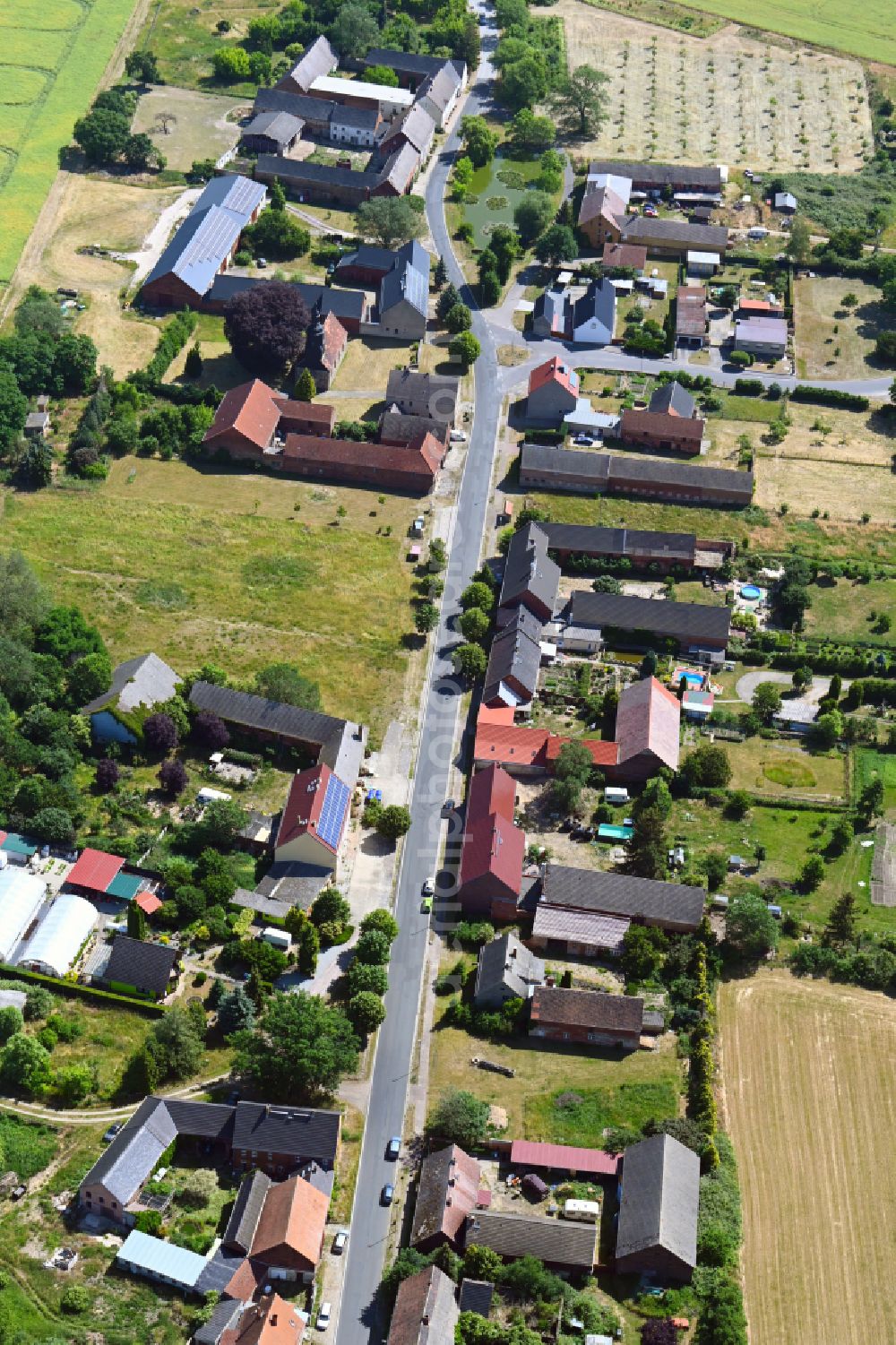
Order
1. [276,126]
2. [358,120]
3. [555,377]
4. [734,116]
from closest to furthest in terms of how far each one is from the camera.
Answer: [555,377], [276,126], [358,120], [734,116]

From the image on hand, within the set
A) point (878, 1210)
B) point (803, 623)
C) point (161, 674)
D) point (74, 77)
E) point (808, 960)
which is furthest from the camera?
point (74, 77)

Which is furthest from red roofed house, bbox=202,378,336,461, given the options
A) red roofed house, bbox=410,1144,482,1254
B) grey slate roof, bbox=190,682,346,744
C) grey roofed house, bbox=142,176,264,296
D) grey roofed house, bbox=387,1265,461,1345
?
grey roofed house, bbox=387,1265,461,1345

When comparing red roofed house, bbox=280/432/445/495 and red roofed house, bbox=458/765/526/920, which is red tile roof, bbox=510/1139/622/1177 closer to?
red roofed house, bbox=458/765/526/920

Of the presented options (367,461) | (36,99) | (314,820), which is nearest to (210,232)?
(367,461)

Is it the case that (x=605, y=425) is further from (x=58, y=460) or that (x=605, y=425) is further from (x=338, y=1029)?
(x=338, y=1029)

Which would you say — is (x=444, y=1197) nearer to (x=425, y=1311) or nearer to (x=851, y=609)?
(x=425, y=1311)

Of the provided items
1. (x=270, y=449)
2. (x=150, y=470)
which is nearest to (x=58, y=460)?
(x=150, y=470)

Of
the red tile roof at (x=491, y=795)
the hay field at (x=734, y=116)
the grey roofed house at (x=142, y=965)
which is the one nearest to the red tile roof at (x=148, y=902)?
the grey roofed house at (x=142, y=965)

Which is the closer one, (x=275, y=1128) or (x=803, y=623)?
(x=275, y=1128)
